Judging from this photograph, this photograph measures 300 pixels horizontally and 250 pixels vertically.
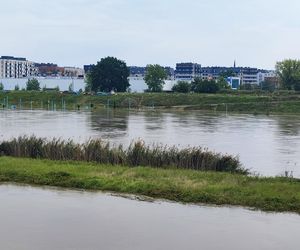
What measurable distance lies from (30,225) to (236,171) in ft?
28.9

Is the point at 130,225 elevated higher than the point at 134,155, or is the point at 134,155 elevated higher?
the point at 134,155

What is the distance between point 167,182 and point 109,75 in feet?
349

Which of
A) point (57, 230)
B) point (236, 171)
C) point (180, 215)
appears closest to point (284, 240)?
point (180, 215)

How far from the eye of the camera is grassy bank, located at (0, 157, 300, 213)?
13.7m

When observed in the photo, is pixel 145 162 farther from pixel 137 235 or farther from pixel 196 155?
pixel 137 235

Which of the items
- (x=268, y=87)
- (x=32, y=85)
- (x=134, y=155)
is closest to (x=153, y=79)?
(x=32, y=85)

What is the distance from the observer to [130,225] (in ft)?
38.0

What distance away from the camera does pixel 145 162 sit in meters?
18.5

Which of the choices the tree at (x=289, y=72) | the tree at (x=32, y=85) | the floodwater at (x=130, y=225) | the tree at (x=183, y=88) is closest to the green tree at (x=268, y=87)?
the tree at (x=289, y=72)

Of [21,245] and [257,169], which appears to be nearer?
[21,245]

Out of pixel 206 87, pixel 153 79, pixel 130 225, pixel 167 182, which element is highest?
pixel 153 79

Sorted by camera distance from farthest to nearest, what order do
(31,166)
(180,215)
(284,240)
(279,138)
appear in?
(279,138) → (31,166) → (180,215) → (284,240)

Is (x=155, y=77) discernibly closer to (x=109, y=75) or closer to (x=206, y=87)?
(x=109, y=75)

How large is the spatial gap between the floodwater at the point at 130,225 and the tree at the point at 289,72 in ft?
389
